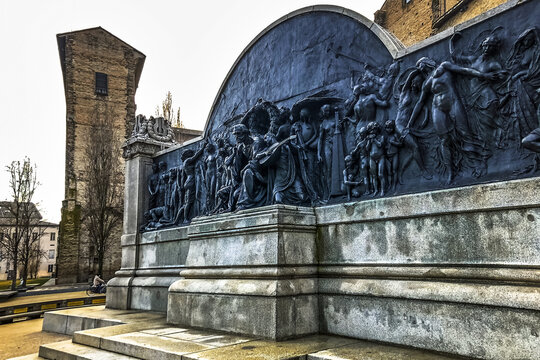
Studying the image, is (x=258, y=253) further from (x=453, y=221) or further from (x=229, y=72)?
(x=229, y=72)

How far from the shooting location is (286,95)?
27.8ft

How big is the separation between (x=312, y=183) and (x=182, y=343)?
3.26m

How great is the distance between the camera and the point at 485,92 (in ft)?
17.8

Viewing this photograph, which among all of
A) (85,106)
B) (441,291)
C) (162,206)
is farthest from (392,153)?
(85,106)

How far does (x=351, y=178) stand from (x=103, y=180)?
32123mm

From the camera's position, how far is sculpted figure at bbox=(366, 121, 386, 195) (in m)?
6.41

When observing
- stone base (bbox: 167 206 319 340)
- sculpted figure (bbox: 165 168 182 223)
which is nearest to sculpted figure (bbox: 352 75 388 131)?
stone base (bbox: 167 206 319 340)

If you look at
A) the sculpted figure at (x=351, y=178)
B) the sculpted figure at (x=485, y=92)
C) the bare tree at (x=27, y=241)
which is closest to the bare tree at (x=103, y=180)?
the bare tree at (x=27, y=241)

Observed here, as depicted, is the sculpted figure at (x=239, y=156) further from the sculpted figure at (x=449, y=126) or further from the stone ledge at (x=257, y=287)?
the sculpted figure at (x=449, y=126)

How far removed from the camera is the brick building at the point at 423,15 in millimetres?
18798

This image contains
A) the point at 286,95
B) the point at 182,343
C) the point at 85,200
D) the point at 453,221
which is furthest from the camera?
the point at 85,200

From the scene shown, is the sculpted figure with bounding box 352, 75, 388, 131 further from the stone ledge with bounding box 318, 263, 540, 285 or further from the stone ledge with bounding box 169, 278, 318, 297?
the stone ledge with bounding box 169, 278, 318, 297

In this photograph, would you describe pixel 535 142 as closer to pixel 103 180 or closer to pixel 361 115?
pixel 361 115

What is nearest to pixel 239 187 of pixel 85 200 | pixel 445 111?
pixel 445 111
